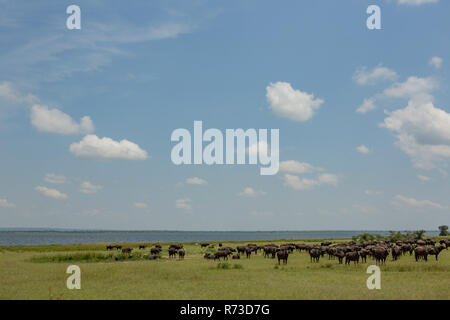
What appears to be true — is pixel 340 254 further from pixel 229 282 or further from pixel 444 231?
pixel 444 231

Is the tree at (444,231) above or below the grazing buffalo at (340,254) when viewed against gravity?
below

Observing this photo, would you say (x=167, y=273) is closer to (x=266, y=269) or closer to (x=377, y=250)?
(x=266, y=269)

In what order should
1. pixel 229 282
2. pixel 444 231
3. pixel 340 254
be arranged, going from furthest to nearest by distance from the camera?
pixel 444 231 → pixel 340 254 → pixel 229 282

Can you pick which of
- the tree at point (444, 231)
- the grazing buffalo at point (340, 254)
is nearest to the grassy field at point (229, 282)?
the grazing buffalo at point (340, 254)

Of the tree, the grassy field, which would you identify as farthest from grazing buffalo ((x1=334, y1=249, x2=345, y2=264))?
the tree

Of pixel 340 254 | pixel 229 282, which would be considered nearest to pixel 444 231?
pixel 340 254

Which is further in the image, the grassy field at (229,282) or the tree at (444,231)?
the tree at (444,231)

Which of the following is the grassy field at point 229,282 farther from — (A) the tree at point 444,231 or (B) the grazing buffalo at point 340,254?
(A) the tree at point 444,231

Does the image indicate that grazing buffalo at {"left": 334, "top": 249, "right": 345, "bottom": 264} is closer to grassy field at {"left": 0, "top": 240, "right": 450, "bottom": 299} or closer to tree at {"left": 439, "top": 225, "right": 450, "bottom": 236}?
grassy field at {"left": 0, "top": 240, "right": 450, "bottom": 299}

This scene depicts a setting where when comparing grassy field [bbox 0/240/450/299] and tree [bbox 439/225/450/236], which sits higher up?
grassy field [bbox 0/240/450/299]

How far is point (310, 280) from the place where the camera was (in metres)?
26.8

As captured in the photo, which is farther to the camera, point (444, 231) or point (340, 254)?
point (444, 231)
